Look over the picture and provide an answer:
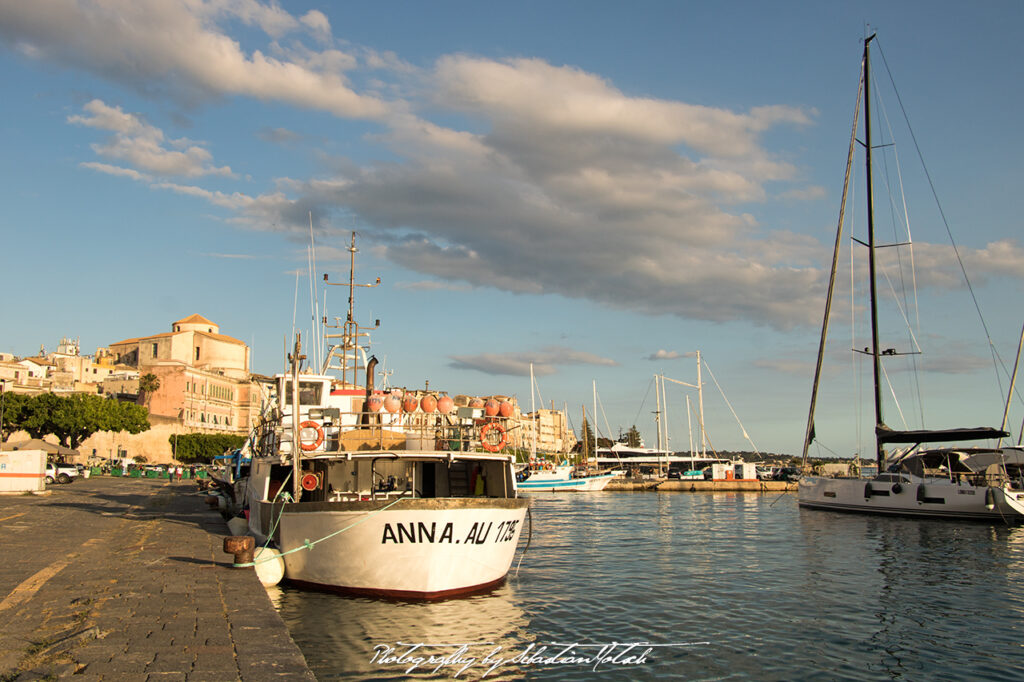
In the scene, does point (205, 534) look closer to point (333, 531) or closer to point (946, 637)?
point (333, 531)

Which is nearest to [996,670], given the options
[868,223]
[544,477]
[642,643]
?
[642,643]

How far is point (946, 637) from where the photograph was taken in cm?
1497

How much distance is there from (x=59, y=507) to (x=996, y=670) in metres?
32.0

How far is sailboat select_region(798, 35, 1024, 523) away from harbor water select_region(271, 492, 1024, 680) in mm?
12114

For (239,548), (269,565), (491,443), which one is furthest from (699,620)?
(239,548)

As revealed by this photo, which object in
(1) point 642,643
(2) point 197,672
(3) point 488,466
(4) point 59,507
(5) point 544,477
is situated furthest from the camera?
(5) point 544,477

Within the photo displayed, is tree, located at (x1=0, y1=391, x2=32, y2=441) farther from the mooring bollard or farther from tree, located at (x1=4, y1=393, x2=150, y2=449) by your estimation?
the mooring bollard

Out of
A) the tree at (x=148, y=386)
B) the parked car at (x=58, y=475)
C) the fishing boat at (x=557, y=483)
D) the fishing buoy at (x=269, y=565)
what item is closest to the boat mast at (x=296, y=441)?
the fishing buoy at (x=269, y=565)

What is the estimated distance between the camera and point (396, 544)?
1572 centimetres

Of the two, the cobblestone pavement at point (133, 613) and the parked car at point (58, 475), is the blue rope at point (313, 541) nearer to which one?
the cobblestone pavement at point (133, 613)

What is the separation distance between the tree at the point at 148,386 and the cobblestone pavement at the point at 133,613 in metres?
96.1

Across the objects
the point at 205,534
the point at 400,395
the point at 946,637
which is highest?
the point at 400,395

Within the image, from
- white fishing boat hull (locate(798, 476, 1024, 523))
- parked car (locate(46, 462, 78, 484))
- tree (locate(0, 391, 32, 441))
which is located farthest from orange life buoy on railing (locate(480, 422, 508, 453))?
tree (locate(0, 391, 32, 441))

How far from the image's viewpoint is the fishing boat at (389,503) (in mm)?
15742
